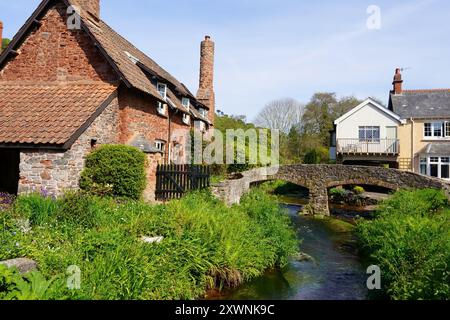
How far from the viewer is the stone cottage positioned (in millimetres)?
11047

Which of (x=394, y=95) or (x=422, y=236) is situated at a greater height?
(x=394, y=95)

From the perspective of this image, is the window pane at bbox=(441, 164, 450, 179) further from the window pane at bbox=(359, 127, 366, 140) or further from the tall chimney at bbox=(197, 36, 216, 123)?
the tall chimney at bbox=(197, 36, 216, 123)

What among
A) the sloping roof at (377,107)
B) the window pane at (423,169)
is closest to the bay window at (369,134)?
the sloping roof at (377,107)

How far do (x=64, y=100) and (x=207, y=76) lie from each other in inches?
586

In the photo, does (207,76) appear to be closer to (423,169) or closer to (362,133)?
(362,133)

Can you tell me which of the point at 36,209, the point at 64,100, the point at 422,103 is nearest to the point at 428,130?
the point at 422,103

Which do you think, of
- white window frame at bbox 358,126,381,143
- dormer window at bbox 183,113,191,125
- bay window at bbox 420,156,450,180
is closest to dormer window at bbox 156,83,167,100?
dormer window at bbox 183,113,191,125

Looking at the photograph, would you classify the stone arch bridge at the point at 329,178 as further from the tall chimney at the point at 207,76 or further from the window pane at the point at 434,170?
the window pane at the point at 434,170

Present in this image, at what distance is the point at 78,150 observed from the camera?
A: 11.5 meters

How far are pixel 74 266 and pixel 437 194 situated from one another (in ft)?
52.5

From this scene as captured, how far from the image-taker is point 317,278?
33.2ft
